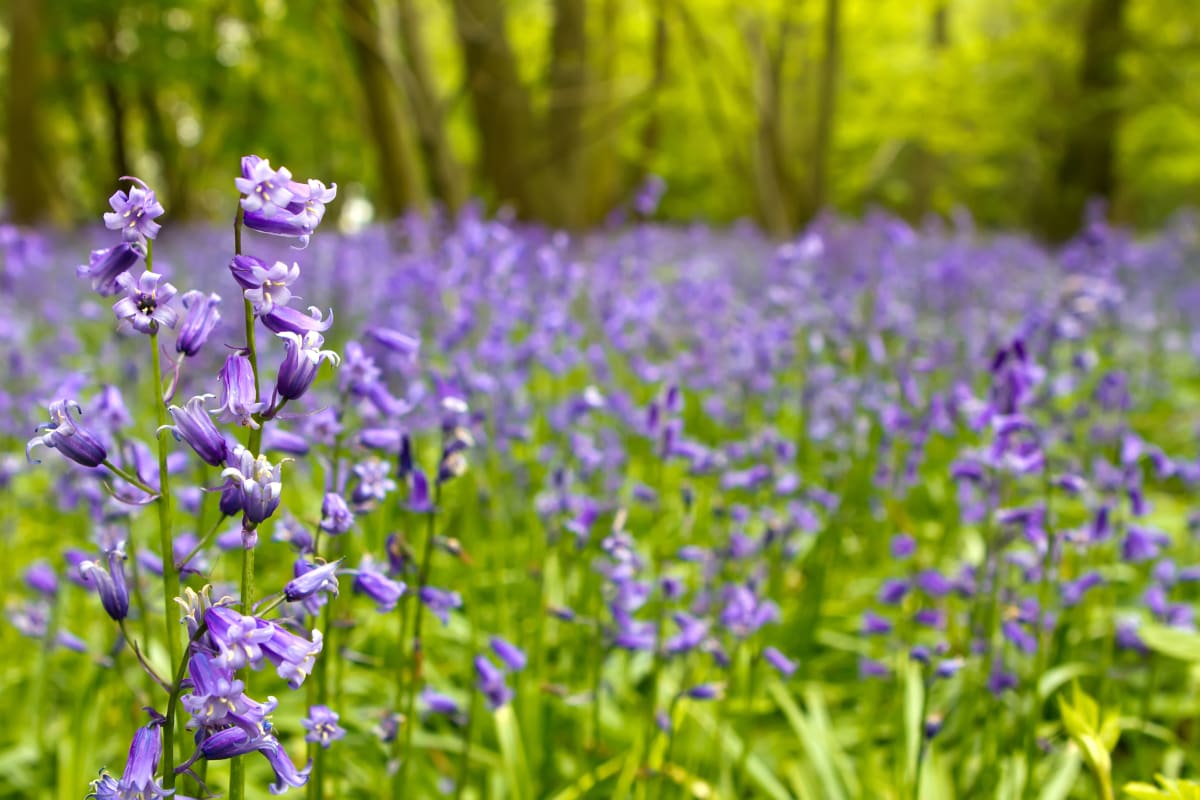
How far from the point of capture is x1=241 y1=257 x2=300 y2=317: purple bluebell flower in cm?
109

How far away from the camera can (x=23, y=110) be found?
1287 centimetres

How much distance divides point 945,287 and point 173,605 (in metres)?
6.26

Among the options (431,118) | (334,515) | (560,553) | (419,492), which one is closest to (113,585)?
(334,515)

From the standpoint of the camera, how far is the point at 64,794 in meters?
2.28

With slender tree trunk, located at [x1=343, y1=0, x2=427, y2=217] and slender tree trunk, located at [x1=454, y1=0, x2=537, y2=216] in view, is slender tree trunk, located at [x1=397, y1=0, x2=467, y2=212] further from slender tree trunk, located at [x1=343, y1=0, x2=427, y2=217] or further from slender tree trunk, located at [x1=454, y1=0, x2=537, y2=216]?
slender tree trunk, located at [x1=454, y1=0, x2=537, y2=216]

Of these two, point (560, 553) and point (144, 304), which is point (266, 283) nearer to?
point (144, 304)

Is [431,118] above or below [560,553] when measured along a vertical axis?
above

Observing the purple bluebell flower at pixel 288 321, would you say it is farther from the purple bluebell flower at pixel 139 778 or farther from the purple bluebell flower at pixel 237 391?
the purple bluebell flower at pixel 139 778

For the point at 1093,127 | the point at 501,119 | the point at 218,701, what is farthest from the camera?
the point at 1093,127

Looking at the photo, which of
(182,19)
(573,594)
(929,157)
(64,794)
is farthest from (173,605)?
(929,157)

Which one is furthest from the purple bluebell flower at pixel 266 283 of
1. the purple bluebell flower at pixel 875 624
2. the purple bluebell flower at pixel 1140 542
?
the purple bluebell flower at pixel 1140 542

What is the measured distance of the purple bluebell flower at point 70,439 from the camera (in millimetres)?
1134

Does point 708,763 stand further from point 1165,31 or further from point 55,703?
point 1165,31

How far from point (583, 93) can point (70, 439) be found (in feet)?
30.1
